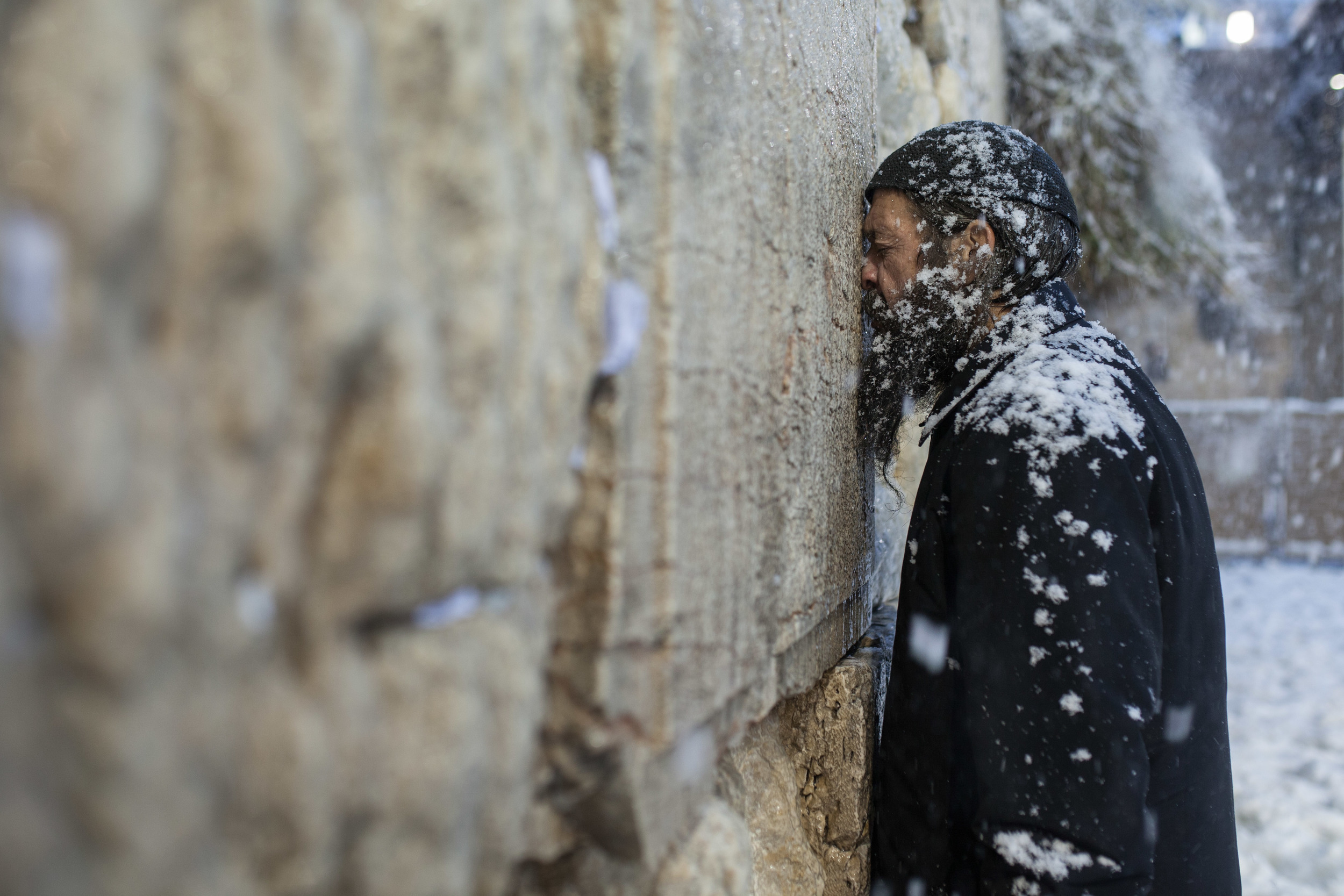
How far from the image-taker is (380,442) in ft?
1.59

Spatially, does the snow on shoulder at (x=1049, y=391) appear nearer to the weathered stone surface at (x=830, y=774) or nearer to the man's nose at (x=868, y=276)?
the man's nose at (x=868, y=276)

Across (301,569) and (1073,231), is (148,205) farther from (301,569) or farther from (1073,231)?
(1073,231)

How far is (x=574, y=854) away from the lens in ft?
2.49

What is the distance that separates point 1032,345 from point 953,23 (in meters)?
1.69

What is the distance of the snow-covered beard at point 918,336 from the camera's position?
1.45 meters

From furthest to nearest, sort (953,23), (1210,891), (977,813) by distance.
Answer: (953,23) → (1210,891) → (977,813)

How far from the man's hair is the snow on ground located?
1.95 meters

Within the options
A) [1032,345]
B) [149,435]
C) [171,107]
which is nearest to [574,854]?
[149,435]

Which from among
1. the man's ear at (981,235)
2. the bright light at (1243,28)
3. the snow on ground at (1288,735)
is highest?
the bright light at (1243,28)

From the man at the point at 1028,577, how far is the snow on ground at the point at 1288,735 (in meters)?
1.54

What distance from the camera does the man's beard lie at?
1447 mm

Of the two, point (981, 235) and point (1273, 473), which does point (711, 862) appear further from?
point (1273, 473)

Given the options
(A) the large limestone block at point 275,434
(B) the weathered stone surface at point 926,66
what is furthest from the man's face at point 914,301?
(A) the large limestone block at point 275,434

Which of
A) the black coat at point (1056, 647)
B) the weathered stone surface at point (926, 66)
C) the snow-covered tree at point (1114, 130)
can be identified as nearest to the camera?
the black coat at point (1056, 647)
